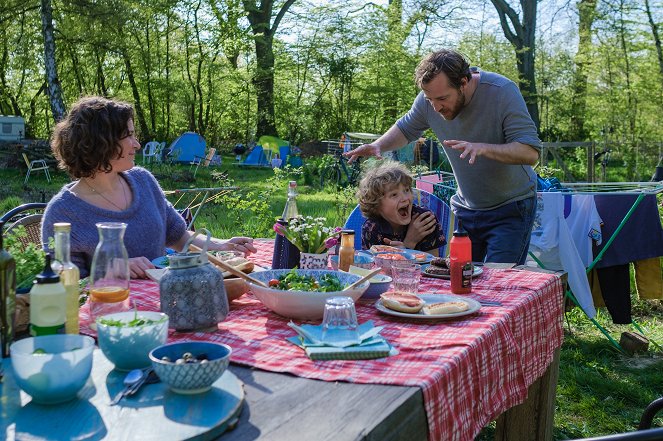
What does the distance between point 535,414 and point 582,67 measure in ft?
52.9

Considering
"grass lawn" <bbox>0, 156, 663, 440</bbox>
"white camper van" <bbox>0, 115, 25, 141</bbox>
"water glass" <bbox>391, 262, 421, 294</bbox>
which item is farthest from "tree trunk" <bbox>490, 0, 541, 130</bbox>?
"water glass" <bbox>391, 262, 421, 294</bbox>

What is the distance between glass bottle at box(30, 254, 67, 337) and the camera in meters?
1.20

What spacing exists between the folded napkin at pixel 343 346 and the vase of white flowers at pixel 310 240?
1.63 ft

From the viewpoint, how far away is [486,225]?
3.20 meters

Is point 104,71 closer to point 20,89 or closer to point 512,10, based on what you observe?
point 20,89

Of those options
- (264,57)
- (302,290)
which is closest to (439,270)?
(302,290)

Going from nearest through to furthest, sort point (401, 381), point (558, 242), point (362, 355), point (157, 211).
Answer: point (401, 381), point (362, 355), point (157, 211), point (558, 242)

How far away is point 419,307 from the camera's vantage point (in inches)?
66.5

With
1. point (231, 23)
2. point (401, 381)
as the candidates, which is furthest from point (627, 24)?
point (401, 381)

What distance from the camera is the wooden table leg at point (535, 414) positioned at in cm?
232

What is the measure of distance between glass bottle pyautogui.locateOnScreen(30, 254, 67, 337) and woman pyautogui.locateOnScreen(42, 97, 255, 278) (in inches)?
40.9

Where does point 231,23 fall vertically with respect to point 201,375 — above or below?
above

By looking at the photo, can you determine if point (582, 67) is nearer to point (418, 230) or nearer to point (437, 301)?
point (418, 230)

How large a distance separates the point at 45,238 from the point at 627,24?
1488 cm
